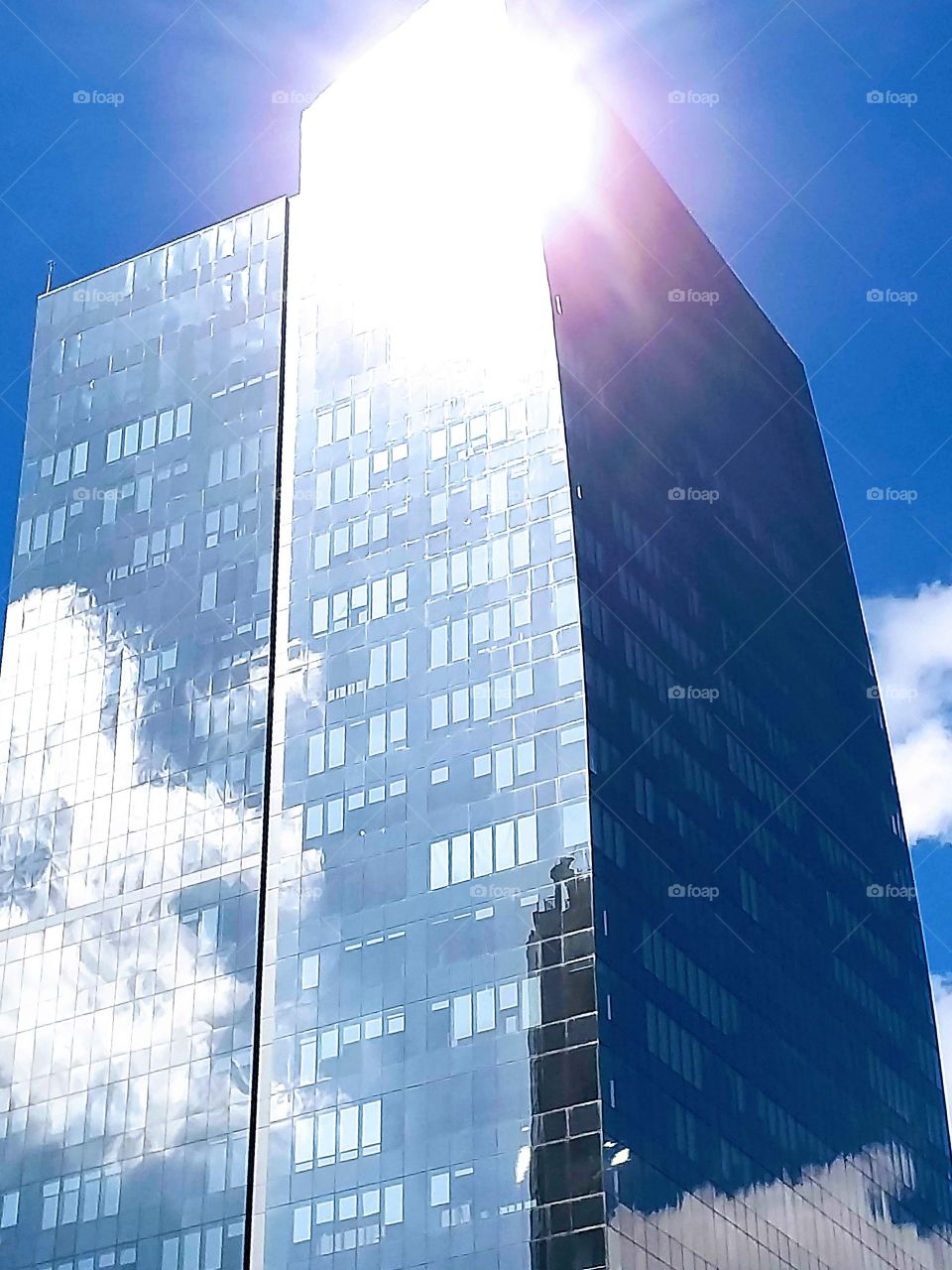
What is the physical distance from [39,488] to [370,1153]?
64666 millimetres

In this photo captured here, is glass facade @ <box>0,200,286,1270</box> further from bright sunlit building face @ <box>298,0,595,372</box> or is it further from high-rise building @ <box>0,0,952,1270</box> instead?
bright sunlit building face @ <box>298,0,595,372</box>

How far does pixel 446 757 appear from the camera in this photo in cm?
11438

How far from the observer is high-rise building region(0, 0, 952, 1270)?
346ft

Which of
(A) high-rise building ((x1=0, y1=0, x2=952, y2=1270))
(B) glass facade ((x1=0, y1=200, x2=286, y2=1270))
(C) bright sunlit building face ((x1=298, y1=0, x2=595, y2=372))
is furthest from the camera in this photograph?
(C) bright sunlit building face ((x1=298, y1=0, x2=595, y2=372))

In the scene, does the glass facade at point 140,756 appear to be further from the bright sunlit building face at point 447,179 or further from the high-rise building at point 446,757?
the bright sunlit building face at point 447,179

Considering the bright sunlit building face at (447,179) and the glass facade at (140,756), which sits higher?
the bright sunlit building face at (447,179)

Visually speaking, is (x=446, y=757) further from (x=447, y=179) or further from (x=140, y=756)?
(x=447, y=179)

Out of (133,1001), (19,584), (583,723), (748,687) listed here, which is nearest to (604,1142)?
(583,723)

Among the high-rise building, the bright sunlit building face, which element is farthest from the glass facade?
the bright sunlit building face

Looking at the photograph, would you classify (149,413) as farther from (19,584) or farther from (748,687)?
(748,687)

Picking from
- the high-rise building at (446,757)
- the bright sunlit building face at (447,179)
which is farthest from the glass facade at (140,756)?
the bright sunlit building face at (447,179)

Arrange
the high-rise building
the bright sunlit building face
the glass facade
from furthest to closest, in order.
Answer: the bright sunlit building face, the glass facade, the high-rise building

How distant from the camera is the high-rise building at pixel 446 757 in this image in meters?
105

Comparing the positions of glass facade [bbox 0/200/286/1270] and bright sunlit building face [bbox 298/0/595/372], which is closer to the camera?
glass facade [bbox 0/200/286/1270]
